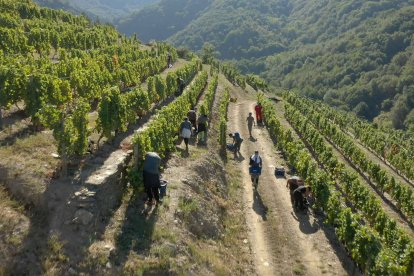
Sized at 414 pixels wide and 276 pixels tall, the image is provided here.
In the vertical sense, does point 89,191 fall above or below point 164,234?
above

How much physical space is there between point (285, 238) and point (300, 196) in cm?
261

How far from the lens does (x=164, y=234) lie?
12805 mm

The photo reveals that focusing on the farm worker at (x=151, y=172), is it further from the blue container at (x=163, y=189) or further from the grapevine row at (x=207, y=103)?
the grapevine row at (x=207, y=103)

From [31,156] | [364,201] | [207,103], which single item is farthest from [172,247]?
[207,103]

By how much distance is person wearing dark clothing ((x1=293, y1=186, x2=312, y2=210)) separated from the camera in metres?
17.9

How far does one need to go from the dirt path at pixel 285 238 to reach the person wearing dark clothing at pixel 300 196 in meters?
0.36

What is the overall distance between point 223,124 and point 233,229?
34.2 ft

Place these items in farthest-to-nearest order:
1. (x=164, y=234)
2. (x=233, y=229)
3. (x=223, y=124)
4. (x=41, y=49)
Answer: (x=41, y=49)
(x=223, y=124)
(x=233, y=229)
(x=164, y=234)

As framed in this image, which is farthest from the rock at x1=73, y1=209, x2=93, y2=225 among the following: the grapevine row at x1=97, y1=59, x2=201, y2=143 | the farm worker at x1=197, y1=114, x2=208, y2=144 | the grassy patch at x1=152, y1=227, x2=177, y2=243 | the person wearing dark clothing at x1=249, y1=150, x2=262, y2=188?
the farm worker at x1=197, y1=114, x2=208, y2=144

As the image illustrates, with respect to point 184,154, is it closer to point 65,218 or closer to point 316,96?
point 65,218

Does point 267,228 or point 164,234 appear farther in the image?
point 267,228

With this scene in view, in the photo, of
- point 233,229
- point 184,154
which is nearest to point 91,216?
point 233,229

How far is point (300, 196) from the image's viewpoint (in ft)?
59.2

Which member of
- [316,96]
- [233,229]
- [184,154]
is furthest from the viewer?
[316,96]
